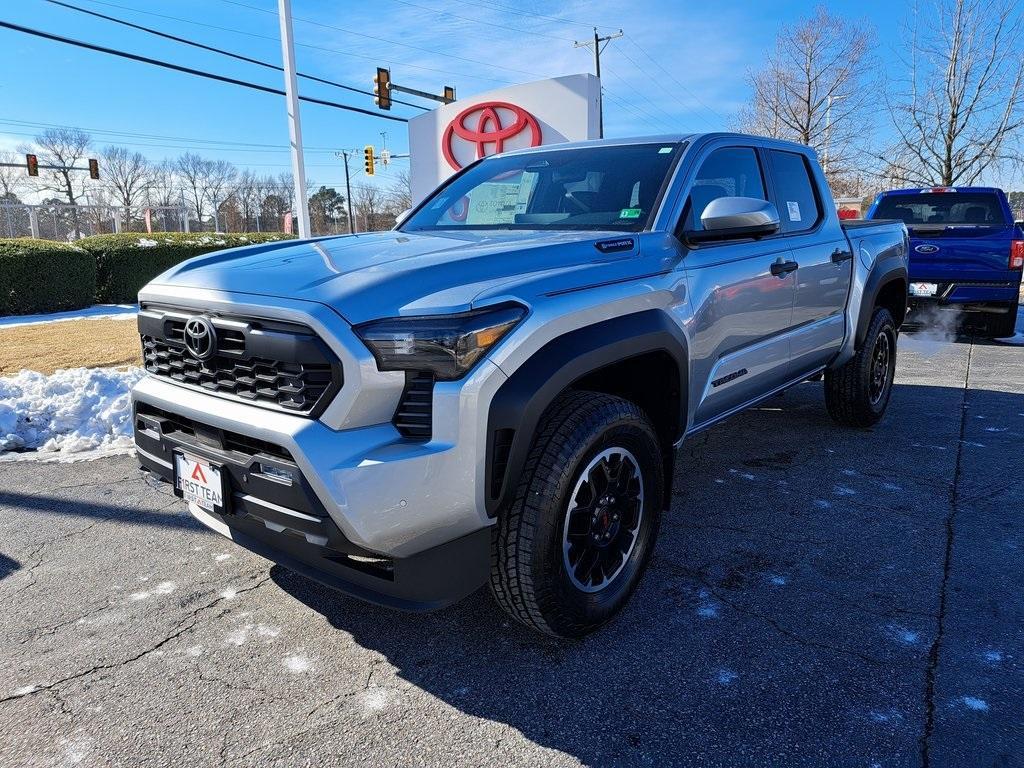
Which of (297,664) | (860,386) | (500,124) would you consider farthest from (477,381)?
(500,124)

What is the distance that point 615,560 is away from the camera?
110 inches

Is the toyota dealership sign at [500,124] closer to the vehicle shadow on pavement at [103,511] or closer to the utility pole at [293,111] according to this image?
the utility pole at [293,111]

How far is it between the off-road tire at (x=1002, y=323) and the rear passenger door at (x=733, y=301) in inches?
284

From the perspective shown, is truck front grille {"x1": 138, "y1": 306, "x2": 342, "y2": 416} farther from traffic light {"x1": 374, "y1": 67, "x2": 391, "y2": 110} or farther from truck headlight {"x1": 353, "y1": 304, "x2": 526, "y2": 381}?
traffic light {"x1": 374, "y1": 67, "x2": 391, "y2": 110}

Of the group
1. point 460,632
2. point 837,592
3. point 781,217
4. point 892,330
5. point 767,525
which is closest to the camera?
point 460,632

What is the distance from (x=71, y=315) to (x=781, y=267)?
1238cm

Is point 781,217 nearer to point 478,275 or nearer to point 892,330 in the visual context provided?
point 892,330

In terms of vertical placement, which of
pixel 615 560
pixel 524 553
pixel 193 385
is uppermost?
pixel 193 385

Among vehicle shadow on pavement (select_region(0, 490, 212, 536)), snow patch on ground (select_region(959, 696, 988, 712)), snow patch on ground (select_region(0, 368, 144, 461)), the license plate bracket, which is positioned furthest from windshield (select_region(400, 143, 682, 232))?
the license plate bracket

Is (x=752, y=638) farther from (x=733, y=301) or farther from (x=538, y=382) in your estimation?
(x=733, y=301)

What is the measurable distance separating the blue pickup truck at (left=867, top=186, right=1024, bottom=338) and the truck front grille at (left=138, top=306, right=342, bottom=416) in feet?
30.6

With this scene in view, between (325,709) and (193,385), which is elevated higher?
(193,385)

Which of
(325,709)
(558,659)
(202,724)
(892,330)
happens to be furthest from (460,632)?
(892,330)

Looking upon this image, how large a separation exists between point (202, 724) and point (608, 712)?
1253 millimetres
